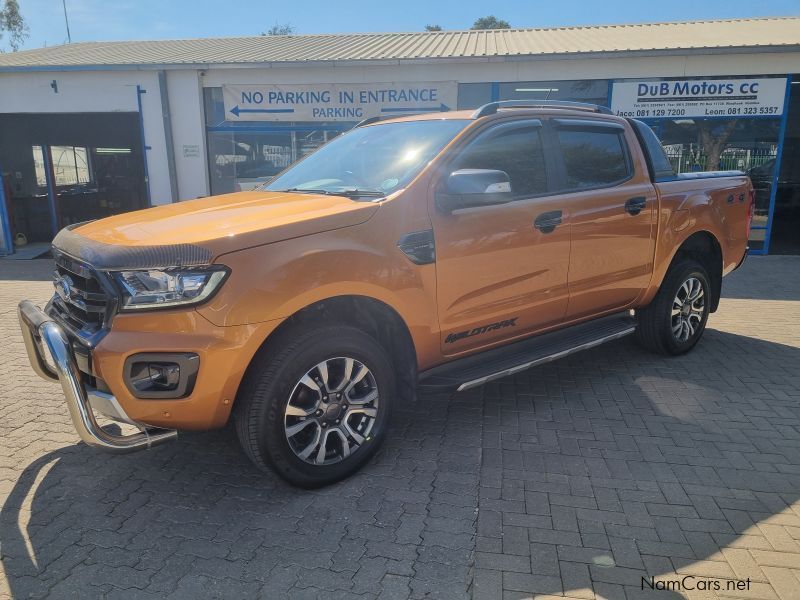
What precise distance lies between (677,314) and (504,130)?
7.90ft

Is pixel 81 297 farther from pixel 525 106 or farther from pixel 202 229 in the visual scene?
pixel 525 106

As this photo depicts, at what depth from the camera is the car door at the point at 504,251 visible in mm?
3371

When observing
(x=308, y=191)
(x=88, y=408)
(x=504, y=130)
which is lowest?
(x=88, y=408)

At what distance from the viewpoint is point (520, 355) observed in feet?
12.6

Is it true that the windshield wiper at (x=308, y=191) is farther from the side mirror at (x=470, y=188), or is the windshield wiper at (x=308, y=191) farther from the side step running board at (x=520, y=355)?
the side step running board at (x=520, y=355)

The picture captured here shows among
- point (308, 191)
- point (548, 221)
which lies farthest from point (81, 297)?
point (548, 221)

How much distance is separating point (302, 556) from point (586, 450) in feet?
5.92

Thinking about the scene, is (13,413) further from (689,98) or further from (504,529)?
(689,98)

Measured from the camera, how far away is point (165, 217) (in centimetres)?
321

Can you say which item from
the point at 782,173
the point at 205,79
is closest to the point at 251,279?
the point at 205,79

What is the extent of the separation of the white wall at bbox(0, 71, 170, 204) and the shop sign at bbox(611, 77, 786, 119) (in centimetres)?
867

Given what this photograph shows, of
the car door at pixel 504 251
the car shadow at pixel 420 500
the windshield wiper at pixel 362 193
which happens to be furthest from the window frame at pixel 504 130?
the car shadow at pixel 420 500

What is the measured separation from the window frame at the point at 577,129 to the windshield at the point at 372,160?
773 millimetres

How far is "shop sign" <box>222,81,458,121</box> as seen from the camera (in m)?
11.1
